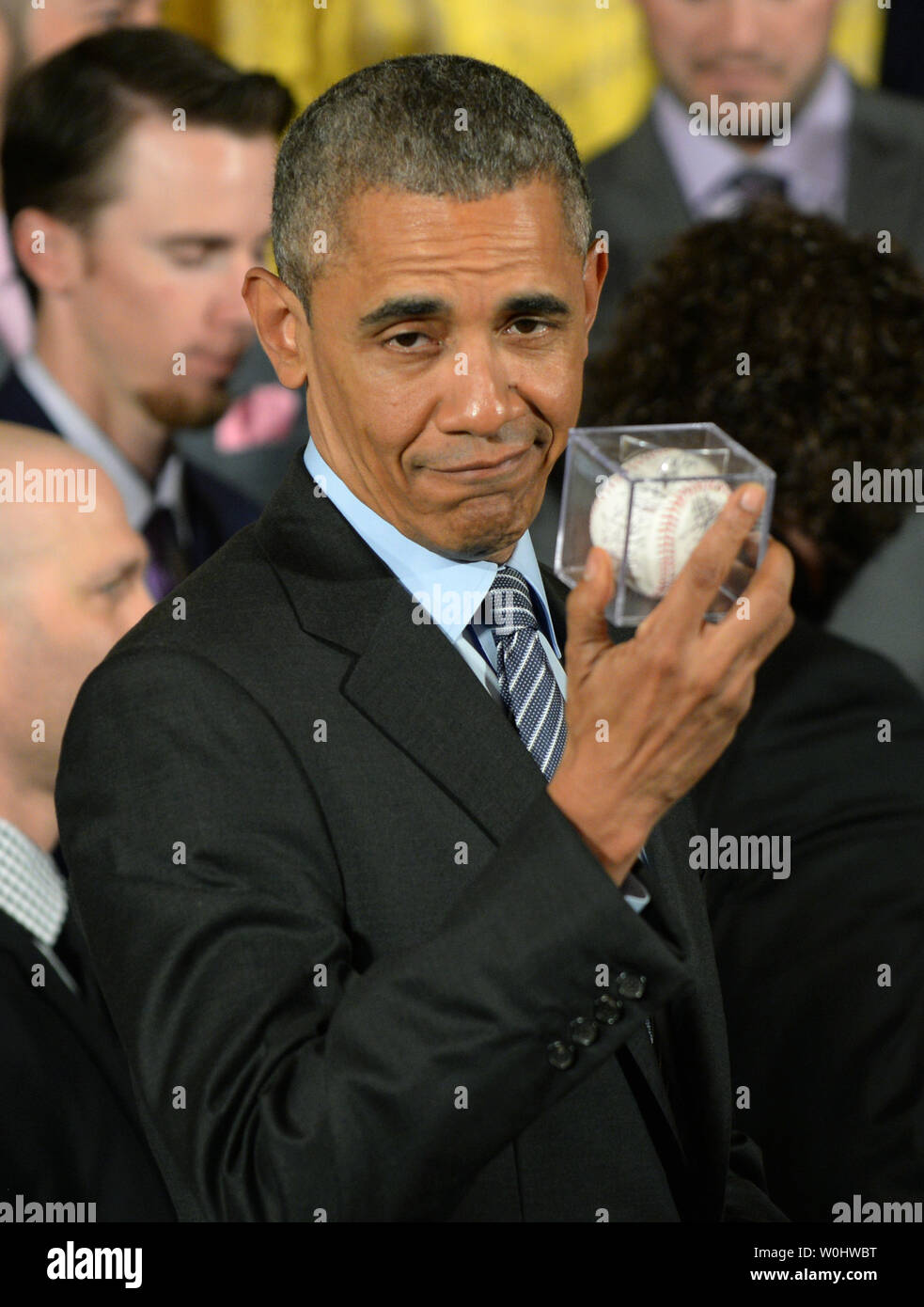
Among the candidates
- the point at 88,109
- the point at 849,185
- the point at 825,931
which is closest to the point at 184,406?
the point at 88,109

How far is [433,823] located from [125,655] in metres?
0.31

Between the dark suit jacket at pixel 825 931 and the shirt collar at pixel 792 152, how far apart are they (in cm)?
150

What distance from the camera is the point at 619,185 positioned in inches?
150

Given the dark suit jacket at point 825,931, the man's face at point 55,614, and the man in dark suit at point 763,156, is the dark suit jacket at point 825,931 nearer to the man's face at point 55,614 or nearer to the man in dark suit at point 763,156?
the man's face at point 55,614

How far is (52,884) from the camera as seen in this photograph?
2680 mm

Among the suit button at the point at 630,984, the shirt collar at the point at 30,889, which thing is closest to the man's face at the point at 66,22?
the shirt collar at the point at 30,889

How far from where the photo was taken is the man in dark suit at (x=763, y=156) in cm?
376

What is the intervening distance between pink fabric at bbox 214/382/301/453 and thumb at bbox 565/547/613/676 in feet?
8.08

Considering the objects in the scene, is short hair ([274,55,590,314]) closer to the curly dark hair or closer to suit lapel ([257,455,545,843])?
suit lapel ([257,455,545,843])

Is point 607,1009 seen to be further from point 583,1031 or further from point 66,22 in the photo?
point 66,22

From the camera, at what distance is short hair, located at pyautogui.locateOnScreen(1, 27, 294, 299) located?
11.0 ft

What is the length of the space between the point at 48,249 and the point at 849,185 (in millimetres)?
1857

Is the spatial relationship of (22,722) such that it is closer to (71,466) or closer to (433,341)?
(71,466)

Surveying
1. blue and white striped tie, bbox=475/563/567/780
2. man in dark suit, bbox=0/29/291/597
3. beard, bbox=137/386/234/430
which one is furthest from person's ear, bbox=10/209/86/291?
blue and white striped tie, bbox=475/563/567/780
